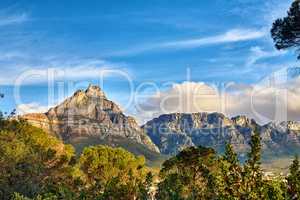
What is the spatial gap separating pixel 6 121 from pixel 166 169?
82.3ft

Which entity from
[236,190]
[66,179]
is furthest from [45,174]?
[236,190]

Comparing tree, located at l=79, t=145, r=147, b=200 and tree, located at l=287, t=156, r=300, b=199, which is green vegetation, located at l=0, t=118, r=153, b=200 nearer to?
tree, located at l=79, t=145, r=147, b=200

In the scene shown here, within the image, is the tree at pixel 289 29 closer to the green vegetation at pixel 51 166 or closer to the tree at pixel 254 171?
the tree at pixel 254 171

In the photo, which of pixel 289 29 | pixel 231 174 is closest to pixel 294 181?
pixel 231 174

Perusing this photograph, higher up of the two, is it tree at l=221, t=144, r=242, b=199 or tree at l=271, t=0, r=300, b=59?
tree at l=271, t=0, r=300, b=59

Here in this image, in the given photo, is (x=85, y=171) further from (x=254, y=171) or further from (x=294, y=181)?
(x=254, y=171)

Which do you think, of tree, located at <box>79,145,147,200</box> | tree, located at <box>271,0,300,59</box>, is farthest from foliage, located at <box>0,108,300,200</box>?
tree, located at <box>271,0,300,59</box>

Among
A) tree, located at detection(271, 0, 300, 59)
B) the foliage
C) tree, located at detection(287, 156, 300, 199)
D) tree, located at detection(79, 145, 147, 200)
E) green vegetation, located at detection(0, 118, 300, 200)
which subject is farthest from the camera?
tree, located at detection(79, 145, 147, 200)

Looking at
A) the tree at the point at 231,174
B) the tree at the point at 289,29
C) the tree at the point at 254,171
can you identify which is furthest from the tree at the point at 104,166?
the tree at the point at 254,171

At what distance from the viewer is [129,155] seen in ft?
302

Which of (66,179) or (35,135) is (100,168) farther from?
(35,135)

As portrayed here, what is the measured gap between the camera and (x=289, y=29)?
30641mm

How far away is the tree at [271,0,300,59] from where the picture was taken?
3009cm

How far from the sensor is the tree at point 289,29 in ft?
98.7
